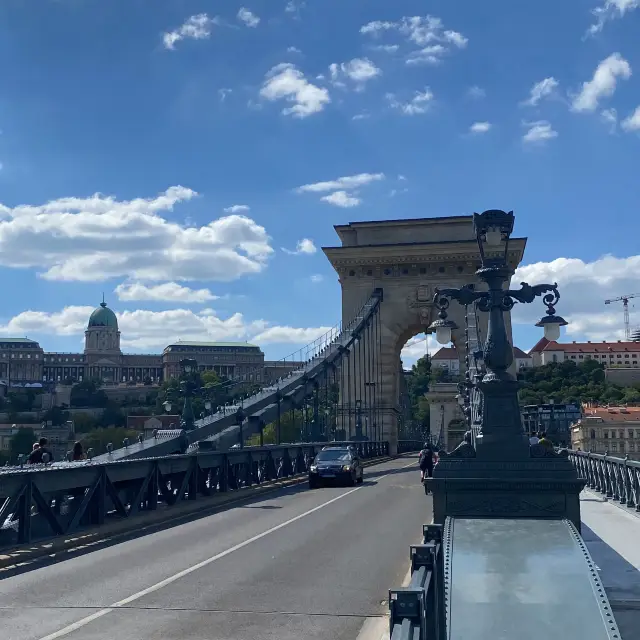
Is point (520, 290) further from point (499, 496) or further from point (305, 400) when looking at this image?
point (305, 400)

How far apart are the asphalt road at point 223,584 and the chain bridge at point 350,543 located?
1.4 inches

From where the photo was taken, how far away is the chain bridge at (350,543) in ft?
14.4

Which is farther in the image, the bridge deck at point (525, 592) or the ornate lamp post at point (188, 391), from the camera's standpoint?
the ornate lamp post at point (188, 391)

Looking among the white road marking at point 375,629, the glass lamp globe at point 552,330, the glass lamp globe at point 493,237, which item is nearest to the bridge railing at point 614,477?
the glass lamp globe at point 552,330

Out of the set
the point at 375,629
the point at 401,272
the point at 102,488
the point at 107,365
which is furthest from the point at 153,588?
the point at 107,365

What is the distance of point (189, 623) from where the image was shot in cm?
746

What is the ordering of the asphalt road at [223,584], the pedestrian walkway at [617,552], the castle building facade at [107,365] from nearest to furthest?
the pedestrian walkway at [617,552] → the asphalt road at [223,584] → the castle building facade at [107,365]

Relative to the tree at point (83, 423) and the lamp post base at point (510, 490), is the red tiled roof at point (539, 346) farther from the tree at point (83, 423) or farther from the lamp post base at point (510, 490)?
the lamp post base at point (510, 490)

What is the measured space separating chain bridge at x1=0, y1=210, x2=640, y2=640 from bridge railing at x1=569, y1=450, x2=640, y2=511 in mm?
70

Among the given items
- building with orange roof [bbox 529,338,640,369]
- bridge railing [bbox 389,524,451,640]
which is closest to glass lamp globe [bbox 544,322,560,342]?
bridge railing [bbox 389,524,451,640]

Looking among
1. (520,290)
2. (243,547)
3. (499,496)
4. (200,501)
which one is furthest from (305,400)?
(499,496)

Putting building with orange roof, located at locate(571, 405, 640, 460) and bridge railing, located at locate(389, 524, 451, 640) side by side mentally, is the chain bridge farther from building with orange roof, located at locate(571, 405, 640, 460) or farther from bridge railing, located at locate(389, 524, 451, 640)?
building with orange roof, located at locate(571, 405, 640, 460)

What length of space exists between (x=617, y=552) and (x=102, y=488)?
831 cm

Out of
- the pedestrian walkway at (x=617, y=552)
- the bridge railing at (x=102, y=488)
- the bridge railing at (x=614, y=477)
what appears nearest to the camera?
the pedestrian walkway at (x=617, y=552)
